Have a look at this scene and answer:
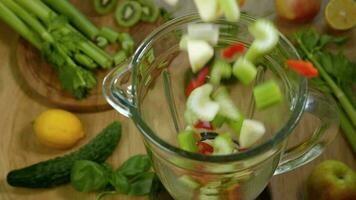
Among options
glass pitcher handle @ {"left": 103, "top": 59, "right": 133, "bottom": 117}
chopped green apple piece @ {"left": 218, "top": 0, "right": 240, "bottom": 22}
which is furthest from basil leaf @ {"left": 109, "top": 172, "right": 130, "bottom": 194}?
chopped green apple piece @ {"left": 218, "top": 0, "right": 240, "bottom": 22}

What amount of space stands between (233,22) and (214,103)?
114 mm

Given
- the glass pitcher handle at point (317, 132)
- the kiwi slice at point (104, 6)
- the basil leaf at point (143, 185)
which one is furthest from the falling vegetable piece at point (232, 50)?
the kiwi slice at point (104, 6)

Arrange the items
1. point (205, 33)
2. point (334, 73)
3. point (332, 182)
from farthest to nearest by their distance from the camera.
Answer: point (334, 73) → point (332, 182) → point (205, 33)

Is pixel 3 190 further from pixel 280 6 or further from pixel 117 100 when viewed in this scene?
pixel 280 6

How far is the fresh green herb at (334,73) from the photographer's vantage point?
955 millimetres

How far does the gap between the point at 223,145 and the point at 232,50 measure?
0.47ft

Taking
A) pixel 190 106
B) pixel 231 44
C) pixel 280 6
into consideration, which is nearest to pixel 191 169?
pixel 190 106

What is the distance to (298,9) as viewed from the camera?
106 cm

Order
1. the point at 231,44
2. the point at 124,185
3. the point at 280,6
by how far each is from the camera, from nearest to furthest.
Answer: the point at 231,44 < the point at 124,185 < the point at 280,6

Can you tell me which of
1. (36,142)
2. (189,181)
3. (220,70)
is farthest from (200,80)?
(36,142)

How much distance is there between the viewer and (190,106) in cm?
69

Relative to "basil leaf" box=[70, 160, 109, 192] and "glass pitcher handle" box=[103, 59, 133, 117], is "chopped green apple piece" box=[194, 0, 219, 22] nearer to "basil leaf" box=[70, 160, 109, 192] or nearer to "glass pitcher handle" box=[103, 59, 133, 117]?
"glass pitcher handle" box=[103, 59, 133, 117]

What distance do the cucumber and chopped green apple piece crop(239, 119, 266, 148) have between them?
0.32 metres

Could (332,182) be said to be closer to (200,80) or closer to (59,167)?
(200,80)
